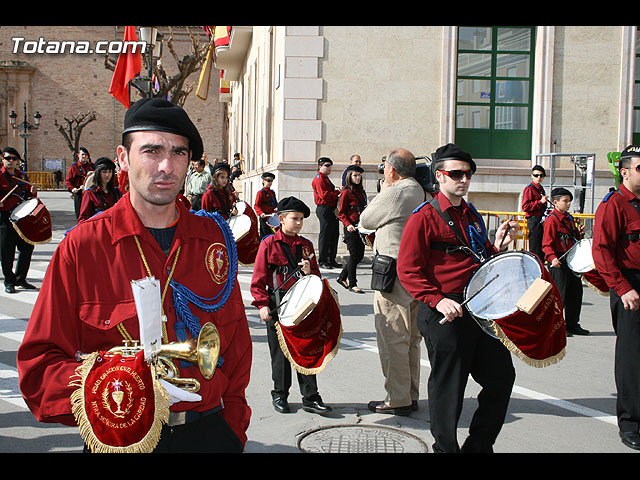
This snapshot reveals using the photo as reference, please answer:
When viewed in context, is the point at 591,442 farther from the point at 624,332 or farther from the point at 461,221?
the point at 461,221

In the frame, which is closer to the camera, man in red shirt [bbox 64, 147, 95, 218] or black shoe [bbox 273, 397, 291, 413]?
black shoe [bbox 273, 397, 291, 413]

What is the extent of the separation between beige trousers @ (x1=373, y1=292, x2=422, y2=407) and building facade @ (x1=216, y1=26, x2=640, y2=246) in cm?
1042

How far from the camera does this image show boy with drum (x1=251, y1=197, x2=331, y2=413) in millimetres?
5637

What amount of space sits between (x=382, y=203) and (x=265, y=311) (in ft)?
4.43

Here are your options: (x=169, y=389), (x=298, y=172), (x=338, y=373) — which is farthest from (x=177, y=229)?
(x=298, y=172)

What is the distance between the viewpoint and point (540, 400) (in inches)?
238

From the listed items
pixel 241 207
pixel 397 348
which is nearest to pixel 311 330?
pixel 397 348

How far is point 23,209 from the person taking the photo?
34.1ft

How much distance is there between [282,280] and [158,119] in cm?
346

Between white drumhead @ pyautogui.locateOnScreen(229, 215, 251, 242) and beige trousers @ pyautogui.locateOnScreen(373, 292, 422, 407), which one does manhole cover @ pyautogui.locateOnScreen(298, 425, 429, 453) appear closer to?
beige trousers @ pyautogui.locateOnScreen(373, 292, 422, 407)

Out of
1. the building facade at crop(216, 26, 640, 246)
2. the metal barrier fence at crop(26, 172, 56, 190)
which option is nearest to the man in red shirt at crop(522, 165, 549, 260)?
the building facade at crop(216, 26, 640, 246)

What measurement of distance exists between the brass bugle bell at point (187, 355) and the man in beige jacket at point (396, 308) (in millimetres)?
3600

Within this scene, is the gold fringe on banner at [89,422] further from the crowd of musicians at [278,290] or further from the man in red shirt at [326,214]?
the man in red shirt at [326,214]

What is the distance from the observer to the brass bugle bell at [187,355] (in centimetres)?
207
